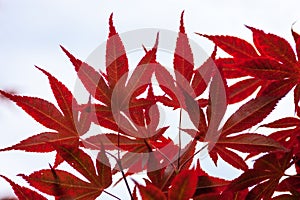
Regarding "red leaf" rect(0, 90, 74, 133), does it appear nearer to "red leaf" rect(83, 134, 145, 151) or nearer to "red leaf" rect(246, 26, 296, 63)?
"red leaf" rect(83, 134, 145, 151)

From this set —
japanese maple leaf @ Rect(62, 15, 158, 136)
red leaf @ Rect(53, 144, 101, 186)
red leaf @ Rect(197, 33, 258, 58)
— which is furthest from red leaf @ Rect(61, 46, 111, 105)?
red leaf @ Rect(197, 33, 258, 58)

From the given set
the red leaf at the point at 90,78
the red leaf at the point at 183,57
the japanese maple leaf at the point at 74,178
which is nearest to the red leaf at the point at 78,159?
the japanese maple leaf at the point at 74,178

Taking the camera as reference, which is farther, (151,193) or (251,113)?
(251,113)

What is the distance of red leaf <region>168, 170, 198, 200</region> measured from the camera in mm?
708

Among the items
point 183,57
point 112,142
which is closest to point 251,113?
point 183,57

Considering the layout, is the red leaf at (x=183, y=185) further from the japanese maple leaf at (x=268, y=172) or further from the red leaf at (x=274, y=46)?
the red leaf at (x=274, y=46)

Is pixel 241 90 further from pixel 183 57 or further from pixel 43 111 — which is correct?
pixel 43 111

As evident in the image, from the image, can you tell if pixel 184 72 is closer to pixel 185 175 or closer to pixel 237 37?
pixel 237 37

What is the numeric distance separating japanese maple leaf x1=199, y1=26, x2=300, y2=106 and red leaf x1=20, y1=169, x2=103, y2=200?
0.31 m

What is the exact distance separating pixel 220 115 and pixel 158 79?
14 cm

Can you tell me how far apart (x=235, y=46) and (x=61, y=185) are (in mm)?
408

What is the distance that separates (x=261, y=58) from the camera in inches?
34.7

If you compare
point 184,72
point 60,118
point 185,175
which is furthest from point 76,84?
point 185,175

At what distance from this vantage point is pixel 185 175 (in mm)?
707
